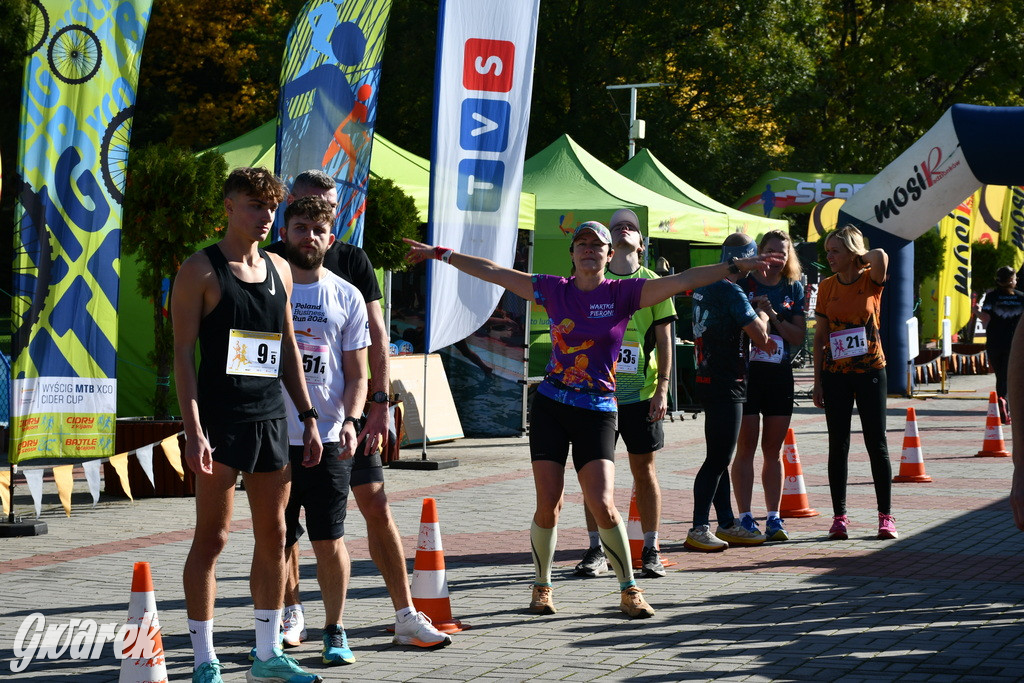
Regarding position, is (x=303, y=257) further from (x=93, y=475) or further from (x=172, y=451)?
(x=172, y=451)

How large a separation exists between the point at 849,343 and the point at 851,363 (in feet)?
0.42

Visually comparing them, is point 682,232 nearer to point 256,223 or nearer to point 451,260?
point 451,260

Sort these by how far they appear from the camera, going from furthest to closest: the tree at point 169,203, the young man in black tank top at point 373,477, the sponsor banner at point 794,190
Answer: the sponsor banner at point 794,190
the tree at point 169,203
the young man in black tank top at point 373,477

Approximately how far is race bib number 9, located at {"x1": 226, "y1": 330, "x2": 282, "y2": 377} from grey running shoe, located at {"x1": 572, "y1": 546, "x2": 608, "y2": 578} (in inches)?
120

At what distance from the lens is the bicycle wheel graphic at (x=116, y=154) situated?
9.33 metres

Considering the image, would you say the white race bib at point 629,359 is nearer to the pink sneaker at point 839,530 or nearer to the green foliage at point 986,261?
the pink sneaker at point 839,530

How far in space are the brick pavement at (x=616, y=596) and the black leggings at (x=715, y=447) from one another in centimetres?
33

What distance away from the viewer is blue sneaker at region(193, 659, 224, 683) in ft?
16.3

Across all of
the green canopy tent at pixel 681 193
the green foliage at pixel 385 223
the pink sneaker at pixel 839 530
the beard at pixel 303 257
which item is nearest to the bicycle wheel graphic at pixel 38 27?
the green foliage at pixel 385 223

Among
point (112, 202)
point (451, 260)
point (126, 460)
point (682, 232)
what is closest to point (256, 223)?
point (451, 260)

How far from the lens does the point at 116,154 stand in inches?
370

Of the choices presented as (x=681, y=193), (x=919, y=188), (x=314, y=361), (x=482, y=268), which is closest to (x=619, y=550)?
(x=482, y=268)

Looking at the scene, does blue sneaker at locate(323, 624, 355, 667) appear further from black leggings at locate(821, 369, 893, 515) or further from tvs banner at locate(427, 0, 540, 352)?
tvs banner at locate(427, 0, 540, 352)

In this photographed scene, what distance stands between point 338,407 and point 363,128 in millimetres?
6203
